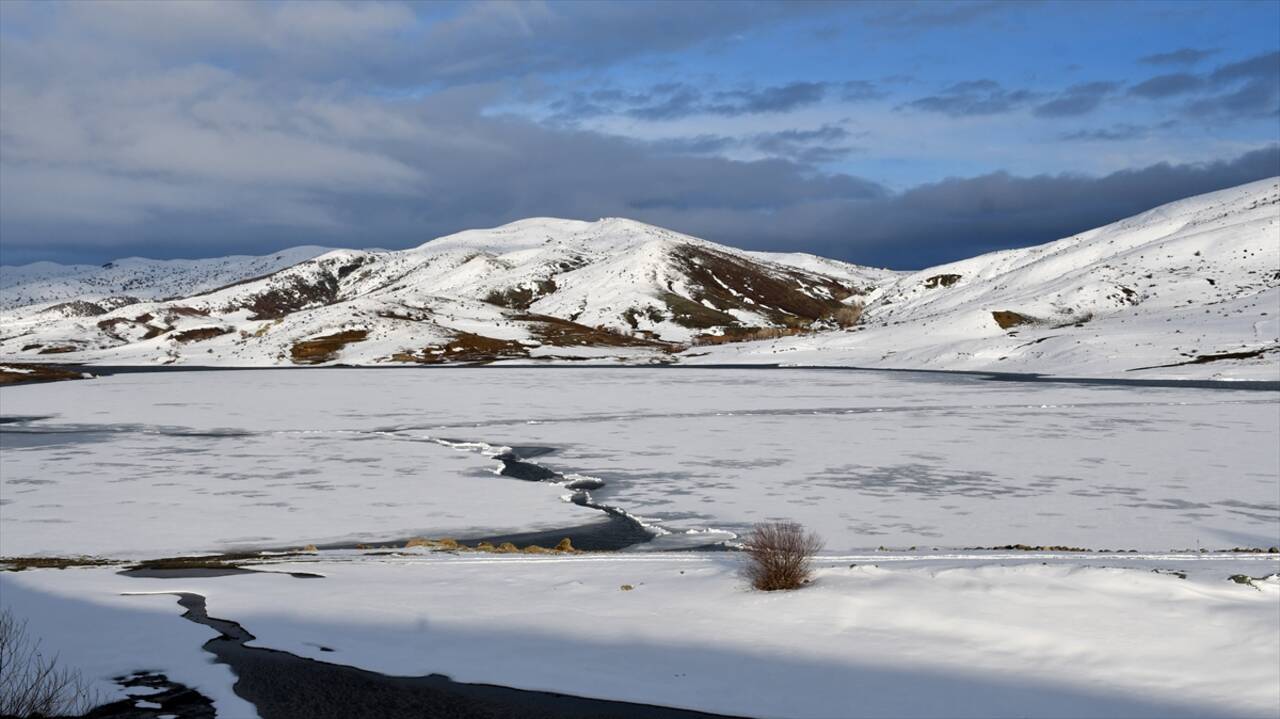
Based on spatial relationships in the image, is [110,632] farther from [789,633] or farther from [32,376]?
[32,376]

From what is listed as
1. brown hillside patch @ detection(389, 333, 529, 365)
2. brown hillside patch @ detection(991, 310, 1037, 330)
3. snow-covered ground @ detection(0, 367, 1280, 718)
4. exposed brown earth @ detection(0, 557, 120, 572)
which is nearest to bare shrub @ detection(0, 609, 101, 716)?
snow-covered ground @ detection(0, 367, 1280, 718)

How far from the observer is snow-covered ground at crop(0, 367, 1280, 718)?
449 inches

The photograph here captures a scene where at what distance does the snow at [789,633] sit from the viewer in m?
10.8

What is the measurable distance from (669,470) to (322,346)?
134 meters

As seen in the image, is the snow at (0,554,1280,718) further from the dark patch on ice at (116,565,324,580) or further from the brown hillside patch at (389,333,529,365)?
the brown hillside patch at (389,333,529,365)

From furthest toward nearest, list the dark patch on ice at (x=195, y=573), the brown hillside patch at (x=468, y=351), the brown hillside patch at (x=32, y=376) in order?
the brown hillside patch at (x=468, y=351) < the brown hillside patch at (x=32, y=376) < the dark patch on ice at (x=195, y=573)

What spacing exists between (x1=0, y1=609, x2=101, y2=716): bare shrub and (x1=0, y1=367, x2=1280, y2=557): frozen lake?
9.72 metres

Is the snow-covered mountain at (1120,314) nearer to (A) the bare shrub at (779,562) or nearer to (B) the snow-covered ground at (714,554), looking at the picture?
(B) the snow-covered ground at (714,554)

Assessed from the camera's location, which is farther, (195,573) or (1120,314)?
(1120,314)

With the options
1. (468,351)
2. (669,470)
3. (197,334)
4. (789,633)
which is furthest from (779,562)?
(197,334)

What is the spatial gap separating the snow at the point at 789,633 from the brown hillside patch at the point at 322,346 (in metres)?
137

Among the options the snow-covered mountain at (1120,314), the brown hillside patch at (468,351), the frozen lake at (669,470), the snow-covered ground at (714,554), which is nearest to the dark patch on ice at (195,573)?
the snow-covered ground at (714,554)

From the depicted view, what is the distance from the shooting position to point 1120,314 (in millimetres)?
118875

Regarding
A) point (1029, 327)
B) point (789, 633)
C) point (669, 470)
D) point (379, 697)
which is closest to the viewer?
point (379, 697)
